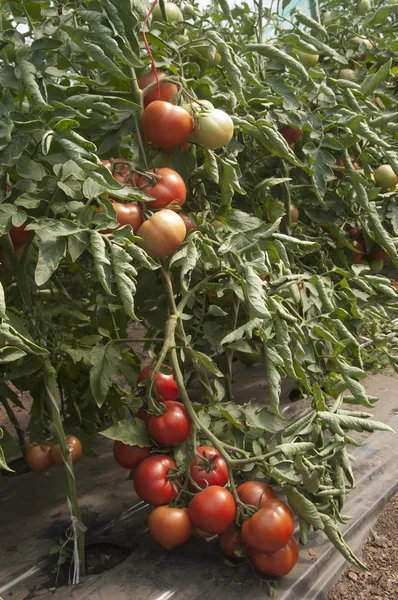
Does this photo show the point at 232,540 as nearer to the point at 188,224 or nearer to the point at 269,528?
the point at 269,528

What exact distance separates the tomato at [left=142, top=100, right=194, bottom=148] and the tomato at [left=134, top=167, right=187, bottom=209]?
0.20 ft

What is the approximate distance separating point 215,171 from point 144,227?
0.21 meters

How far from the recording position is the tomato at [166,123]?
1.07 m

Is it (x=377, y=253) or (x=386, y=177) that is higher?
(x=386, y=177)

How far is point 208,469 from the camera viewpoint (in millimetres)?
1066

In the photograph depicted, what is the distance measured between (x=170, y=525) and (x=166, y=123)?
28.4 inches

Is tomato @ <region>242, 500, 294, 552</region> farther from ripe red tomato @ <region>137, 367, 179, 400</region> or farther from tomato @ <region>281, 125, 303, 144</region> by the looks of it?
tomato @ <region>281, 125, 303, 144</region>

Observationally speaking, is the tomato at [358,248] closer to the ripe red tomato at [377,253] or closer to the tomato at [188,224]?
the ripe red tomato at [377,253]

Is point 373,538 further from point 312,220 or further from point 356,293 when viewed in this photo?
point 312,220

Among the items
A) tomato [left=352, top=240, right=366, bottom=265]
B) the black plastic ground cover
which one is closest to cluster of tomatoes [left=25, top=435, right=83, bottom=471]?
the black plastic ground cover

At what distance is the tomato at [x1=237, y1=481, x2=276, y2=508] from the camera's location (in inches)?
42.0

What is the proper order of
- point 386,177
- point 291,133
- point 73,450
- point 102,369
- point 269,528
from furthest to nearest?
point 386,177 → point 291,133 → point 73,450 → point 102,369 → point 269,528

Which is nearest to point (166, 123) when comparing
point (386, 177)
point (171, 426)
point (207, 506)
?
point (171, 426)

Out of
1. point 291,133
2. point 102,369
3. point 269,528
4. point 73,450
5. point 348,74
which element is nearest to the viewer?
point 269,528
